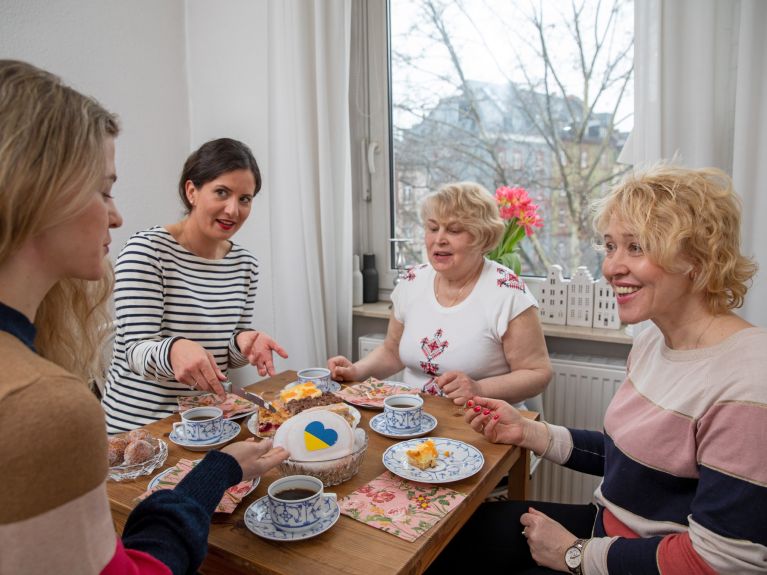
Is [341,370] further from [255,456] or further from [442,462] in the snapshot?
[255,456]

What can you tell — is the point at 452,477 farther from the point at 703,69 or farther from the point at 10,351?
the point at 703,69

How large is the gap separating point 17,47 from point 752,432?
2.56m

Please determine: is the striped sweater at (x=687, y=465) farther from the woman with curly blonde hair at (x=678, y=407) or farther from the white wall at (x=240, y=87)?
the white wall at (x=240, y=87)

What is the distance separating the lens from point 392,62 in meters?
2.73

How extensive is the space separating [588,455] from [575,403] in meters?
0.82

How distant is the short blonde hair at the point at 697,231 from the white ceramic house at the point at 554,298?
1.15 meters

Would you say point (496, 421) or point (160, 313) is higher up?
point (160, 313)

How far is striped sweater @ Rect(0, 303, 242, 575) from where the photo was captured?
21.9 inches

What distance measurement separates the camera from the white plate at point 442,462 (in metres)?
1.10

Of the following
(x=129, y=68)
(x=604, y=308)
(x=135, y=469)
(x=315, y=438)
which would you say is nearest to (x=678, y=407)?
(x=315, y=438)

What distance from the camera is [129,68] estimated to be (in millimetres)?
2514

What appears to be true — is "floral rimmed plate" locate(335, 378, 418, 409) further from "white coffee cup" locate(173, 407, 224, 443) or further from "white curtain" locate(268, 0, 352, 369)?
"white curtain" locate(268, 0, 352, 369)

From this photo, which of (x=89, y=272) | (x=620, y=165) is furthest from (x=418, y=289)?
(x=89, y=272)

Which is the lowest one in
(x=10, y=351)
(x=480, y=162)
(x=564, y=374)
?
(x=564, y=374)
